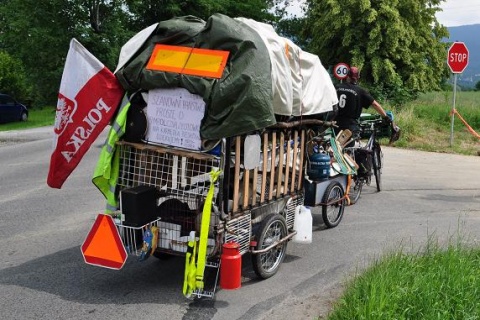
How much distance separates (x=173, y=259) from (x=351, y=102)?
4.07 metres

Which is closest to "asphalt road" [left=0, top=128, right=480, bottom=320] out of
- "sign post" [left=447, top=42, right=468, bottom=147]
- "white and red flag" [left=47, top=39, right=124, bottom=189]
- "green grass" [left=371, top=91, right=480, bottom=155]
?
"white and red flag" [left=47, top=39, right=124, bottom=189]

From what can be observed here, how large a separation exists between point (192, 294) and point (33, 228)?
11.0ft

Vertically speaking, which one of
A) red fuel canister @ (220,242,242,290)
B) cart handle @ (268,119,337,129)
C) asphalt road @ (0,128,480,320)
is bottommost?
asphalt road @ (0,128,480,320)

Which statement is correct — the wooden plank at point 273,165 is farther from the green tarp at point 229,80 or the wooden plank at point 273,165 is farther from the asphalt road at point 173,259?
the asphalt road at point 173,259

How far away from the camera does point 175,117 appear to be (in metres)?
4.92

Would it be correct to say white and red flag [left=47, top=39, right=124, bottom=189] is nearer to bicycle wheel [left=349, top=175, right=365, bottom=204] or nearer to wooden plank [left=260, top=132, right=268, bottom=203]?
wooden plank [left=260, top=132, right=268, bottom=203]

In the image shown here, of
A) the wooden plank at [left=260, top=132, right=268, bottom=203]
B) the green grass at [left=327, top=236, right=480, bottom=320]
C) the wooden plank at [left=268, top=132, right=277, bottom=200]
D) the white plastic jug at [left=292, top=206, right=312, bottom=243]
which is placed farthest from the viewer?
the white plastic jug at [left=292, top=206, right=312, bottom=243]

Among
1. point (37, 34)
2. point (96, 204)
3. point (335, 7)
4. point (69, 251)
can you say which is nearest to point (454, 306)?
point (69, 251)

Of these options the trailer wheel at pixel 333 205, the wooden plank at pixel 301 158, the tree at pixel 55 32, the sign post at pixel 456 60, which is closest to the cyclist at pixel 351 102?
the trailer wheel at pixel 333 205

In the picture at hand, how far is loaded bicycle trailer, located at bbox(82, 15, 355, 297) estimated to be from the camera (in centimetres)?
464

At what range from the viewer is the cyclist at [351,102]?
8406 millimetres

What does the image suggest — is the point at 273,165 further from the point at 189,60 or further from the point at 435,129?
the point at 435,129

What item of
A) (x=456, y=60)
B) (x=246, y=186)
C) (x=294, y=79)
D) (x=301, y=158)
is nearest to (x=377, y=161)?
(x=301, y=158)

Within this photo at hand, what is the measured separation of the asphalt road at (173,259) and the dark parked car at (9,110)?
18236 millimetres
